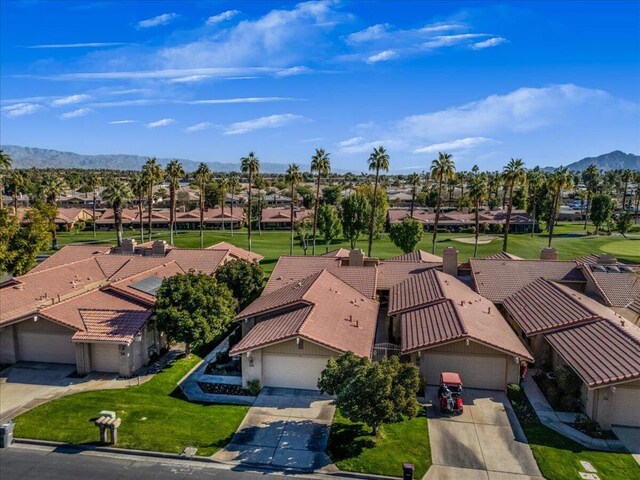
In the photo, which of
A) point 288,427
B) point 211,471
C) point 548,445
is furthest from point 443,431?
point 211,471

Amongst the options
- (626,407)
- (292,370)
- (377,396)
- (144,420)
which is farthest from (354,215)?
(377,396)

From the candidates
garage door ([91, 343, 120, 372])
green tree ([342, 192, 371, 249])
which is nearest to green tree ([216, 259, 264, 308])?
garage door ([91, 343, 120, 372])

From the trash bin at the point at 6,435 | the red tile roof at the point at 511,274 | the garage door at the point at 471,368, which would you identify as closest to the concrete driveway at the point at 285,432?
the garage door at the point at 471,368

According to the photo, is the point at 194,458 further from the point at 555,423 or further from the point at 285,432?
the point at 555,423

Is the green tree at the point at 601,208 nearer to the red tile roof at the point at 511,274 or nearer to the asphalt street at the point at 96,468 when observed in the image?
the red tile roof at the point at 511,274

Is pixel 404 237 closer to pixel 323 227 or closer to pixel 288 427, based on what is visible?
pixel 323 227
